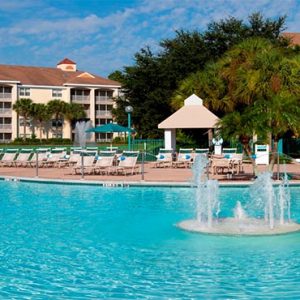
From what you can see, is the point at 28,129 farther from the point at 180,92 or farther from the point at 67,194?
the point at 67,194

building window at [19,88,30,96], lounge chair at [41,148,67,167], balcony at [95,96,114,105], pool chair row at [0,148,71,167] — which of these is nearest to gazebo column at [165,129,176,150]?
pool chair row at [0,148,71,167]

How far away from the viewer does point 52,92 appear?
7862cm

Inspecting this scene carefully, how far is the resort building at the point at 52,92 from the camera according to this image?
75.5 meters

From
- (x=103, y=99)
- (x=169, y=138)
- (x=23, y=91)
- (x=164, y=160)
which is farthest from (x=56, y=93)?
(x=164, y=160)

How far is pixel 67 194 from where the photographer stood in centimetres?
1870

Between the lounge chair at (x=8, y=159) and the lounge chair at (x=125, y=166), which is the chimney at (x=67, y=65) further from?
the lounge chair at (x=125, y=166)

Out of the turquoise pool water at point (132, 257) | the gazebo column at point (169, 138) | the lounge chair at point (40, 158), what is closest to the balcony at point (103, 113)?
the gazebo column at point (169, 138)

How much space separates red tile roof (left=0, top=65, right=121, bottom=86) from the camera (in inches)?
3021

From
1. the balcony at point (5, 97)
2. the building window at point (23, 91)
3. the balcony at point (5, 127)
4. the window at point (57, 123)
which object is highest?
the building window at point (23, 91)

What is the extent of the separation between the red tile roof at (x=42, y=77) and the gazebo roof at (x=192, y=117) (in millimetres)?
48145

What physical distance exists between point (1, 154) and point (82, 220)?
812 inches

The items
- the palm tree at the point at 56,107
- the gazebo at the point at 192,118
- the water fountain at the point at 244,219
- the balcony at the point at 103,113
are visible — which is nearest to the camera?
the water fountain at the point at 244,219

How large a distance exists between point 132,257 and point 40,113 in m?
67.3

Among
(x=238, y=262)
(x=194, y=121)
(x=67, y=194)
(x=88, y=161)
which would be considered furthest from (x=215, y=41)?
(x=238, y=262)
